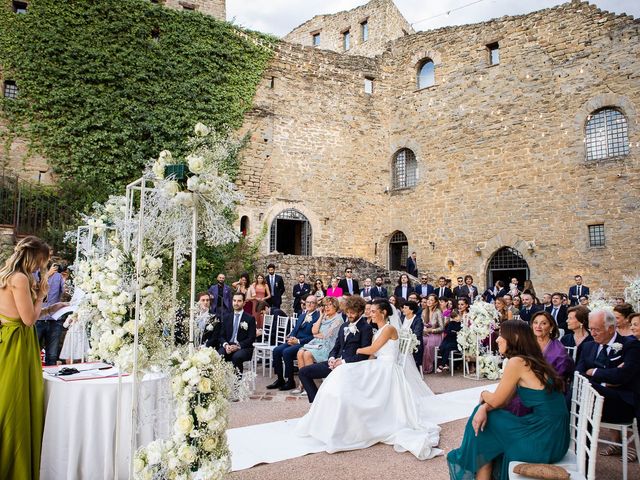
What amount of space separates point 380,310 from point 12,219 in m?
9.20

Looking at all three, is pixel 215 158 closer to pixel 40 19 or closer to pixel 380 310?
pixel 380 310

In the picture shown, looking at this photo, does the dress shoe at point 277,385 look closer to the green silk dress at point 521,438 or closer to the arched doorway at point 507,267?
the green silk dress at point 521,438

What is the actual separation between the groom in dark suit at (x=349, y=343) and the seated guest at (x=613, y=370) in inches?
88.0

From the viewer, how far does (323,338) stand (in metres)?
7.09

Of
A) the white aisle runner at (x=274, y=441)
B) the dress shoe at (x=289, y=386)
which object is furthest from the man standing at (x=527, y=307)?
the dress shoe at (x=289, y=386)

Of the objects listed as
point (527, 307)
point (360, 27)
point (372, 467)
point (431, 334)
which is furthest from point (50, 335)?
point (360, 27)

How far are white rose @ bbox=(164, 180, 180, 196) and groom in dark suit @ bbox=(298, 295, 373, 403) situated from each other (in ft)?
10.2

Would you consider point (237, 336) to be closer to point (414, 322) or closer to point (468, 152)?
point (414, 322)

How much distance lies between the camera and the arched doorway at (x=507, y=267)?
629 inches

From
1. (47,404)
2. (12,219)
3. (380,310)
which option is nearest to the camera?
(47,404)

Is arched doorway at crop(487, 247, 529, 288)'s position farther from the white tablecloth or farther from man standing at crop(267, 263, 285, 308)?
the white tablecloth

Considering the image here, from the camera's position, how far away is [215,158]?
337cm

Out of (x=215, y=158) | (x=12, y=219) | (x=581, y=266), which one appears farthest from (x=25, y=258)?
(x=581, y=266)

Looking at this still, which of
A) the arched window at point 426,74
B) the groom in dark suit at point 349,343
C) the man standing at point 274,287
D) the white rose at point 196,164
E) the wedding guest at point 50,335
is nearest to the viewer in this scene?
the white rose at point 196,164
